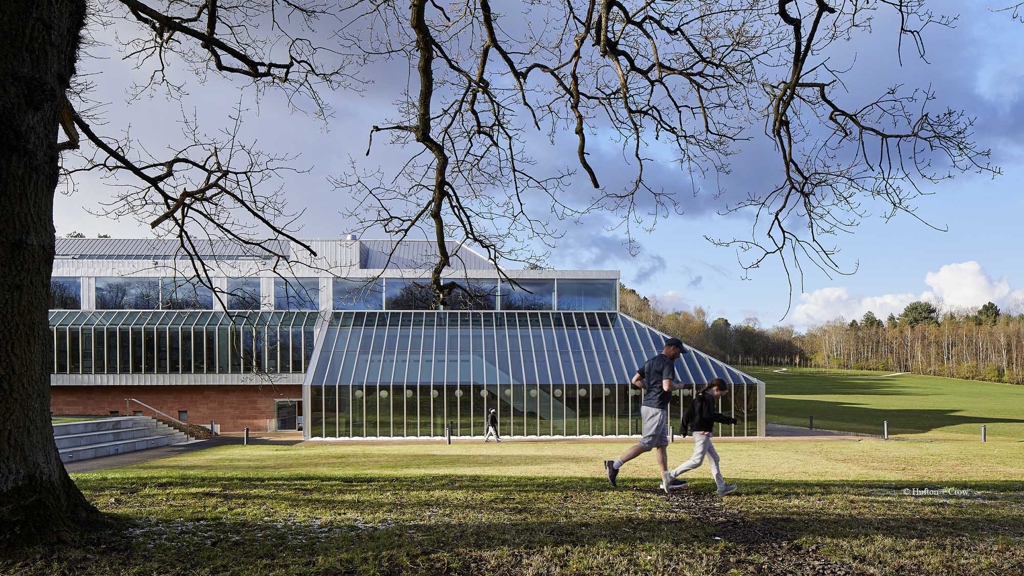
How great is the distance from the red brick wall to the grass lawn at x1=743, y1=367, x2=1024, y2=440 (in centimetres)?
2428

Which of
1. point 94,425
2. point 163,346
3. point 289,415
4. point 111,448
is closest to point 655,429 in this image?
point 111,448

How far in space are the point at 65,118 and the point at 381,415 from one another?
19133mm

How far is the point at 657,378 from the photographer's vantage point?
6.79 m

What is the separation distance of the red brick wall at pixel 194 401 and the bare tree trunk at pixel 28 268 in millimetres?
25938

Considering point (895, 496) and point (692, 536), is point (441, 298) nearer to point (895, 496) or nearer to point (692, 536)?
point (692, 536)

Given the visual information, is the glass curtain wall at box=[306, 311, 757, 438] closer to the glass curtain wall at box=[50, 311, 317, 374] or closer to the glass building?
the glass building

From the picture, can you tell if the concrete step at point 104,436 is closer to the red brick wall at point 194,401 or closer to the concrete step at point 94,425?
the concrete step at point 94,425

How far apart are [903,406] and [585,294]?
26.5 m

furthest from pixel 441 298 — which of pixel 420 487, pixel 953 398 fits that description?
pixel 953 398

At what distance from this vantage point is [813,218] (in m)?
5.81

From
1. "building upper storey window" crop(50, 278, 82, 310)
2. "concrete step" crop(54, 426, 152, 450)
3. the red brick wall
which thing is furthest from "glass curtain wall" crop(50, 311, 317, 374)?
"concrete step" crop(54, 426, 152, 450)

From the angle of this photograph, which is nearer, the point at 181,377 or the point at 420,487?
the point at 420,487

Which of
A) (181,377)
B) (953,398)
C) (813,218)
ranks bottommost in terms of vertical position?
A: (953,398)

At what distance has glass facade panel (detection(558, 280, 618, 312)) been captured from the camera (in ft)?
103
